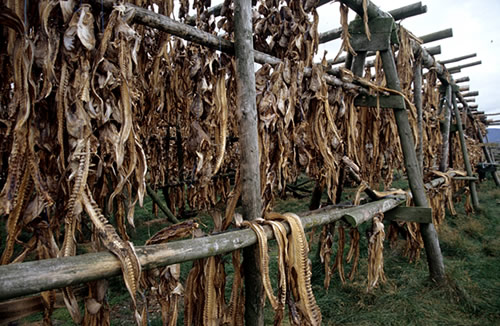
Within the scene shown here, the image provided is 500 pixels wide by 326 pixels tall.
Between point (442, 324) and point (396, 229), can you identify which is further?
point (396, 229)

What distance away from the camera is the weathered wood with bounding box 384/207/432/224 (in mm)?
2972

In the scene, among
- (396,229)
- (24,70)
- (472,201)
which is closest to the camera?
(24,70)

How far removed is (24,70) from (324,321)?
3.02 meters

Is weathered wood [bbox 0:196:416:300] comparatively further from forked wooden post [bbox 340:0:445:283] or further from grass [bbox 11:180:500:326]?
forked wooden post [bbox 340:0:445:283]

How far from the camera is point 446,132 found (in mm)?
5695

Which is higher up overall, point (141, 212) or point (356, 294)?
point (141, 212)

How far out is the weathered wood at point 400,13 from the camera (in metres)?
3.33

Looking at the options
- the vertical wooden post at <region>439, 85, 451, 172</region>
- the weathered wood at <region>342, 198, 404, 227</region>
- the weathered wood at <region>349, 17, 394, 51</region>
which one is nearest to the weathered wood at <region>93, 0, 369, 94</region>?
the weathered wood at <region>342, 198, 404, 227</region>

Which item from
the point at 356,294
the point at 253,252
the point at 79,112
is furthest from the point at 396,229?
the point at 79,112

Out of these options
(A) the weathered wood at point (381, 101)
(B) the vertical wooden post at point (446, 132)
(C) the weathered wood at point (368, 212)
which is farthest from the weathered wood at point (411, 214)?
(B) the vertical wooden post at point (446, 132)

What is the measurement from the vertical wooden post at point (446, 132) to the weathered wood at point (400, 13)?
10.0 ft

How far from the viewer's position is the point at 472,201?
661 cm

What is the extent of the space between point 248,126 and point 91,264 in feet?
3.42

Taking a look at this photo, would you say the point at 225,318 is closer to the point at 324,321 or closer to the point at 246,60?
the point at 246,60
